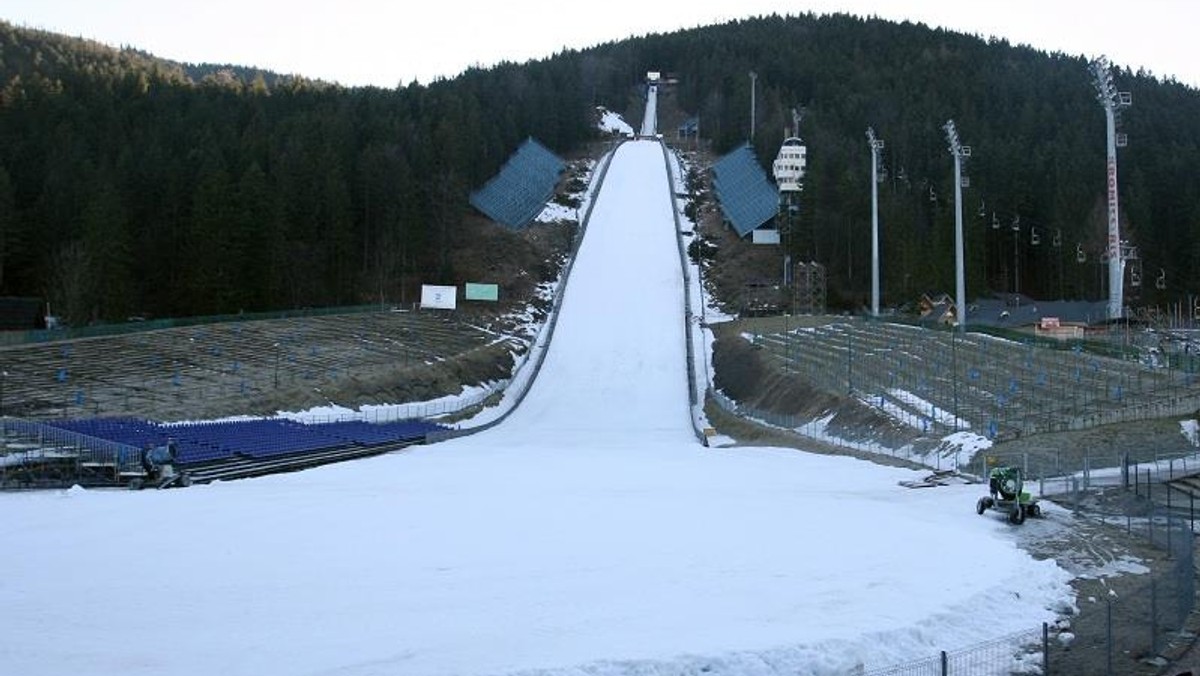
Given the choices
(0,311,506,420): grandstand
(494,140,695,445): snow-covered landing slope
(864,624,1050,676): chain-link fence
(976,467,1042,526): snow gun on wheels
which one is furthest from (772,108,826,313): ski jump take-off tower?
(864,624,1050,676): chain-link fence

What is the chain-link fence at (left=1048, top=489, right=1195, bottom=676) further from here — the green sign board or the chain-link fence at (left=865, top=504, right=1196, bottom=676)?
the green sign board

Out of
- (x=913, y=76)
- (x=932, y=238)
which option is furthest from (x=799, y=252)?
(x=913, y=76)

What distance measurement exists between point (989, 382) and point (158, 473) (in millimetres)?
29026

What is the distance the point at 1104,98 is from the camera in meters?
48.3

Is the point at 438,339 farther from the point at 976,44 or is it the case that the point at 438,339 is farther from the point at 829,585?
the point at 976,44

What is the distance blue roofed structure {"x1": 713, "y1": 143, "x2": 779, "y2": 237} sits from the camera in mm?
88500

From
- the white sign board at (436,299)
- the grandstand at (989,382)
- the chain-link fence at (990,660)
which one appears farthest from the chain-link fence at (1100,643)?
the white sign board at (436,299)

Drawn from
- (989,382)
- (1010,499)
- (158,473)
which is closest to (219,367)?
(158,473)

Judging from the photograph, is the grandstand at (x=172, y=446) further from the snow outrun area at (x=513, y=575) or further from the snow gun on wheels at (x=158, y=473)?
the snow outrun area at (x=513, y=575)

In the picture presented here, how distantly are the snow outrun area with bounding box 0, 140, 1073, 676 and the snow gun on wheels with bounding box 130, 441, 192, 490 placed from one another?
0.80 m

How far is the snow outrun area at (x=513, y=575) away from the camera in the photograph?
12703 mm

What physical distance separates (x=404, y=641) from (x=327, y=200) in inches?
2341

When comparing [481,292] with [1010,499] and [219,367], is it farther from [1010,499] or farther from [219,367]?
[1010,499]

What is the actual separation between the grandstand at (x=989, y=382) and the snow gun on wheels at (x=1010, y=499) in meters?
8.71
